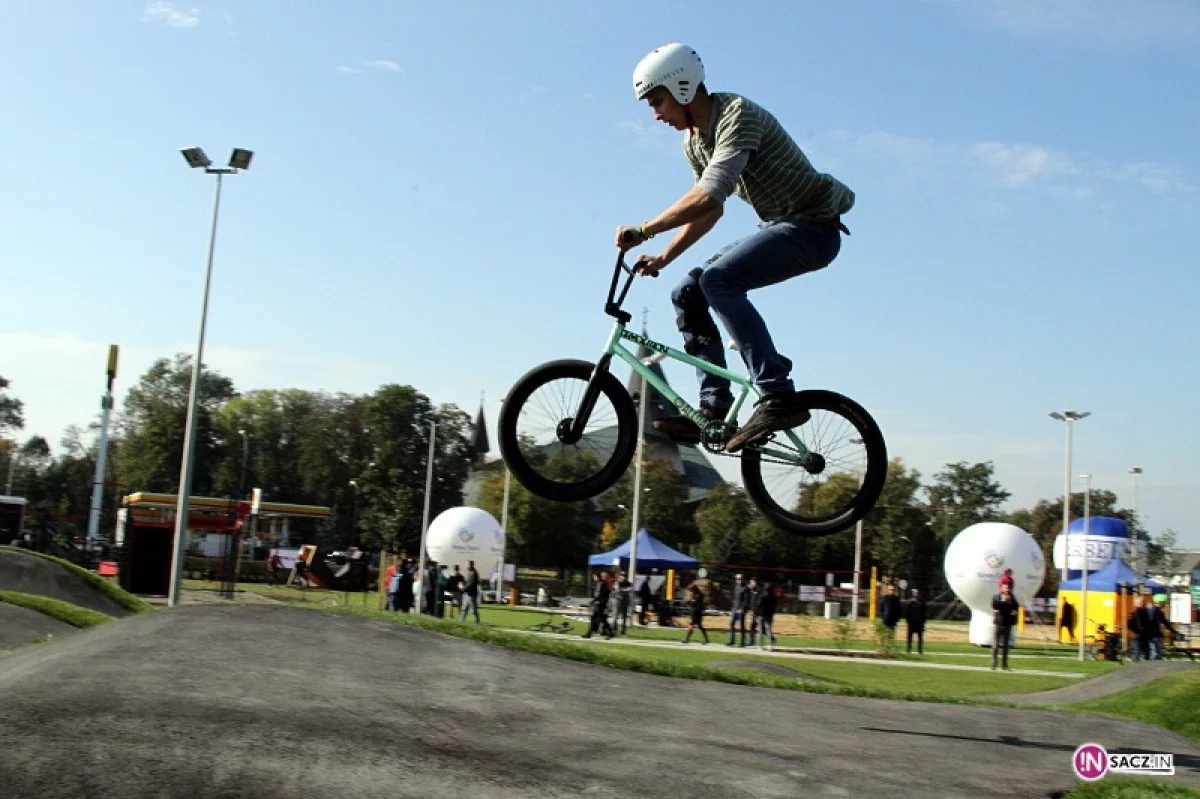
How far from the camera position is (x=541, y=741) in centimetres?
774

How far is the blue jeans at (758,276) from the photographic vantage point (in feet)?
26.0

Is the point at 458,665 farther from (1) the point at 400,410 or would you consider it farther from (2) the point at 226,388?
(2) the point at 226,388

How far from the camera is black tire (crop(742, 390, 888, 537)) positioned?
26.9 feet

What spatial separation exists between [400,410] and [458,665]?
9216 cm

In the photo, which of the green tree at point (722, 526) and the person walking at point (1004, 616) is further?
the green tree at point (722, 526)

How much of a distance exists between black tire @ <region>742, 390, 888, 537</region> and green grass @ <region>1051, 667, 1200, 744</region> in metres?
7.97

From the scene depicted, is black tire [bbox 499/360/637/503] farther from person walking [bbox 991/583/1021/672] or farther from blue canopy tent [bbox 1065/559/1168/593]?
blue canopy tent [bbox 1065/559/1168/593]

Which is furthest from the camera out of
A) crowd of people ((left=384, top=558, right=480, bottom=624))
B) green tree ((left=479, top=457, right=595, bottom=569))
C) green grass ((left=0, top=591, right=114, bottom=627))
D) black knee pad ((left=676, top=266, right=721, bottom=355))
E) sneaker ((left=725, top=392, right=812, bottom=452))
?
green tree ((left=479, top=457, right=595, bottom=569))

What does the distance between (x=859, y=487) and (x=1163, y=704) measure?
34.1 ft

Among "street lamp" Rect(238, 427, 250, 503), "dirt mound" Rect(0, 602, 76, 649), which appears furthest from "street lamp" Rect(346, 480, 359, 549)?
"dirt mound" Rect(0, 602, 76, 649)

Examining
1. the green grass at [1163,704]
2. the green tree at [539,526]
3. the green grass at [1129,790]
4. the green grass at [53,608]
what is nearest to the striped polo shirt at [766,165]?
the green grass at [1129,790]

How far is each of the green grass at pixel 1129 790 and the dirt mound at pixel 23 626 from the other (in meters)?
A: 13.8

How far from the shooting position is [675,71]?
756 cm

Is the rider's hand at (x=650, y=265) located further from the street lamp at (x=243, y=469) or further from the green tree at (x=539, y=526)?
the street lamp at (x=243, y=469)
